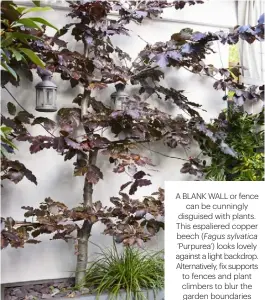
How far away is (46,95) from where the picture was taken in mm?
2092

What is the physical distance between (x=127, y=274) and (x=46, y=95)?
1117 mm

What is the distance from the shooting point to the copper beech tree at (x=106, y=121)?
6.38 feet

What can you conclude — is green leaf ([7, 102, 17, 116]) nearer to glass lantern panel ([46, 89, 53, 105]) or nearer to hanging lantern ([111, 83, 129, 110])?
glass lantern panel ([46, 89, 53, 105])

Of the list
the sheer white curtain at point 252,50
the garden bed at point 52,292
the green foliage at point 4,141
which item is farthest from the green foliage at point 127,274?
the sheer white curtain at point 252,50

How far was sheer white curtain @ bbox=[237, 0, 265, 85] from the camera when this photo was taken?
2.65 metres

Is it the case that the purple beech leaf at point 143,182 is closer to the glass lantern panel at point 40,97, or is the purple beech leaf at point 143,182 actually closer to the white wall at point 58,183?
the white wall at point 58,183

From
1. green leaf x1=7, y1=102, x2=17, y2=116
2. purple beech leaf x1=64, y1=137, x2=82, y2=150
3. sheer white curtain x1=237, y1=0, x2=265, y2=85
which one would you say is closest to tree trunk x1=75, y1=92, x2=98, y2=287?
purple beech leaf x1=64, y1=137, x2=82, y2=150

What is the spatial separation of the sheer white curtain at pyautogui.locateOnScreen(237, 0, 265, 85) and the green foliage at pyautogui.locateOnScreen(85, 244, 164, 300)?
4.88ft

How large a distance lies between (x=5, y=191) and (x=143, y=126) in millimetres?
941

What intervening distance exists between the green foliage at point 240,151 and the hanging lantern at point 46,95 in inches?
43.5

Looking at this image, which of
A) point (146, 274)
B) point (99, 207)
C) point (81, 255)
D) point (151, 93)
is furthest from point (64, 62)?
point (146, 274)

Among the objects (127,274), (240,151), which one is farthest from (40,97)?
(240,151)

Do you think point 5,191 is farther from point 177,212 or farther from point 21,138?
point 177,212

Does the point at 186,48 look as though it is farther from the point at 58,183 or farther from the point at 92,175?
the point at 58,183
